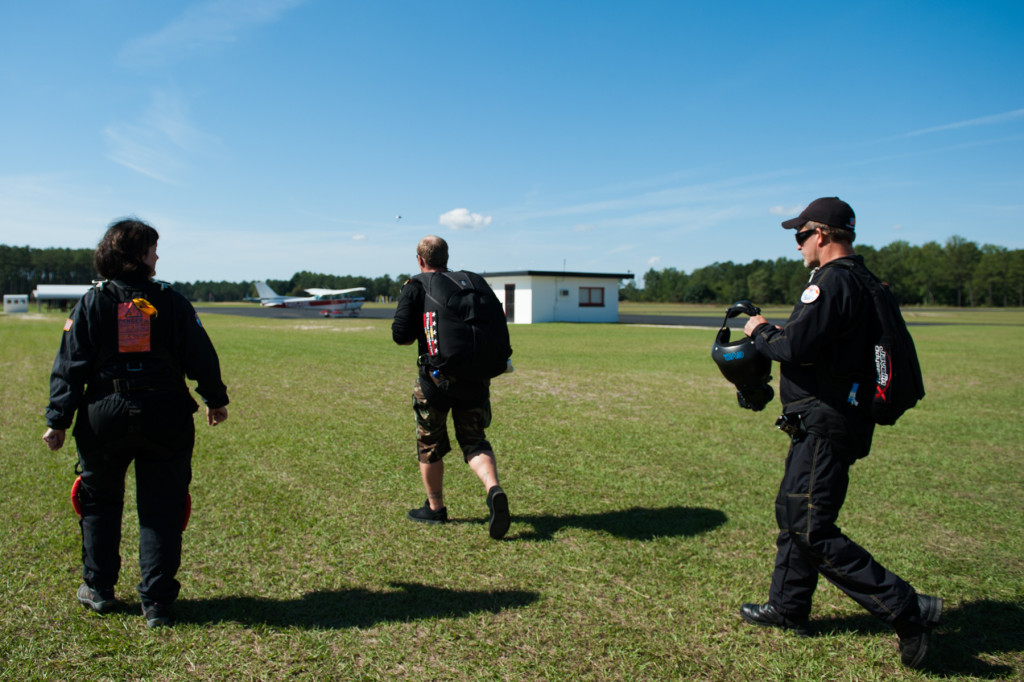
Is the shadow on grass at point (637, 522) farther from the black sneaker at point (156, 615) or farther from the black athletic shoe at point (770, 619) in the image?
the black sneaker at point (156, 615)

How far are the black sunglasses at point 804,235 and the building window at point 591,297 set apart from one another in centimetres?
3570

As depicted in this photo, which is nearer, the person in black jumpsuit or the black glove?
the person in black jumpsuit

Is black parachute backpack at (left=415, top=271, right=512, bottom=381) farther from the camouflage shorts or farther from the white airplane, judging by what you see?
the white airplane

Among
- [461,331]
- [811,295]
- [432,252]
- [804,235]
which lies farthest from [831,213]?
[432,252]

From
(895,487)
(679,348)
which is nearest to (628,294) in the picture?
(679,348)

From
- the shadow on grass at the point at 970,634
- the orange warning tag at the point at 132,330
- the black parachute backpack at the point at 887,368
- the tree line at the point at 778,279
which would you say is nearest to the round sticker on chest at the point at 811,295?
the black parachute backpack at the point at 887,368

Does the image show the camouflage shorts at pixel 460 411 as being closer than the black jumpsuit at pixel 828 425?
No

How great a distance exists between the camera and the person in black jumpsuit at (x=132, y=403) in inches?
104

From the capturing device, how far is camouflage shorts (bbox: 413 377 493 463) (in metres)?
3.75

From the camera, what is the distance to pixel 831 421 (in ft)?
8.16

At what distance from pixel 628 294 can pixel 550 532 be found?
4813 inches

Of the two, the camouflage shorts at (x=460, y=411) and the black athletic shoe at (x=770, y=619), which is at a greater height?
the camouflage shorts at (x=460, y=411)

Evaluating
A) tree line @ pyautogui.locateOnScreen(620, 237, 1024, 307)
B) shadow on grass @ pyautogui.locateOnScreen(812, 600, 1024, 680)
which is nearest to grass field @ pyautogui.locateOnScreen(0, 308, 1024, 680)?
shadow on grass @ pyautogui.locateOnScreen(812, 600, 1024, 680)

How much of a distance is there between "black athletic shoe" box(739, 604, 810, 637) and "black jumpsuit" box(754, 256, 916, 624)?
36 cm
